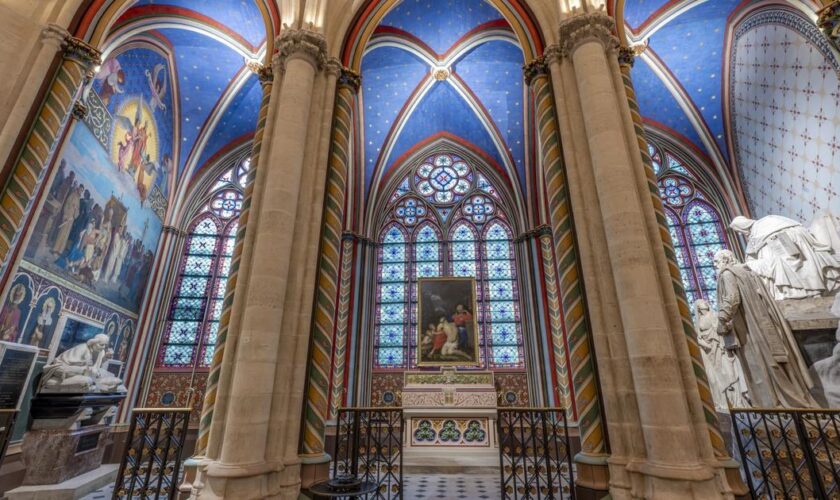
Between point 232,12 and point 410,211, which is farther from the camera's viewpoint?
point 410,211

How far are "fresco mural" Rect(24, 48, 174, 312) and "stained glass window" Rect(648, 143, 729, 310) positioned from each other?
13866mm

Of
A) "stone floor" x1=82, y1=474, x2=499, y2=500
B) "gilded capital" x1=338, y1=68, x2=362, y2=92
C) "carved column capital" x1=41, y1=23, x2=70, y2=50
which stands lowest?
"stone floor" x1=82, y1=474, x2=499, y2=500

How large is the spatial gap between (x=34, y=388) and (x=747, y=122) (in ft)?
54.5

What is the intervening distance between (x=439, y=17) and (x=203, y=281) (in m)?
10.0

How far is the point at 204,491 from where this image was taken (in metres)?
3.62

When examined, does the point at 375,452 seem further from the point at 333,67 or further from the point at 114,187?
the point at 114,187

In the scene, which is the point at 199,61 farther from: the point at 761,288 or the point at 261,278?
the point at 761,288

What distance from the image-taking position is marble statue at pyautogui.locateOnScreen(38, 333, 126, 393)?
6.59 meters

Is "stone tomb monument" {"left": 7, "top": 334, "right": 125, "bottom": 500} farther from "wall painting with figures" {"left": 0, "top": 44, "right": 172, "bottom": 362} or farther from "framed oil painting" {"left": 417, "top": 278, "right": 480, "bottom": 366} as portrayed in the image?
"framed oil painting" {"left": 417, "top": 278, "right": 480, "bottom": 366}

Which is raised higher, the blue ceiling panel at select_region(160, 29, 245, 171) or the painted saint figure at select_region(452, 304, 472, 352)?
the blue ceiling panel at select_region(160, 29, 245, 171)

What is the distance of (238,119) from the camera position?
12.1 meters

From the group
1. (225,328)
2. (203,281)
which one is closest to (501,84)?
(225,328)

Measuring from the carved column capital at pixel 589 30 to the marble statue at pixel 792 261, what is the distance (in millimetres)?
4037

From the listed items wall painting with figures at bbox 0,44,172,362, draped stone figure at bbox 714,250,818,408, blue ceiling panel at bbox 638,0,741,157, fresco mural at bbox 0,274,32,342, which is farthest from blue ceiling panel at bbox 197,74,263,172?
draped stone figure at bbox 714,250,818,408
